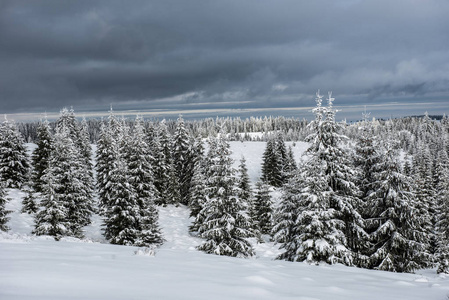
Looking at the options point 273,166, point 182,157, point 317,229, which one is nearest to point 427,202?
point 273,166

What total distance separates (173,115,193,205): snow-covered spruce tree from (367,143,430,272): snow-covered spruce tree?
112 ft

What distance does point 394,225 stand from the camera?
1848cm

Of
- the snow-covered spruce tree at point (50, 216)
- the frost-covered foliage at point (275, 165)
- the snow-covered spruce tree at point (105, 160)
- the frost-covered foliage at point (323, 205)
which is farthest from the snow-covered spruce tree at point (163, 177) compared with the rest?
the frost-covered foliage at point (323, 205)

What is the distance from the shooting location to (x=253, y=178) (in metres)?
67.6

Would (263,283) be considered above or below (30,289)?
below

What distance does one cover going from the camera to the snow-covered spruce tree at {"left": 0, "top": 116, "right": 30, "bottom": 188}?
3881 centimetres

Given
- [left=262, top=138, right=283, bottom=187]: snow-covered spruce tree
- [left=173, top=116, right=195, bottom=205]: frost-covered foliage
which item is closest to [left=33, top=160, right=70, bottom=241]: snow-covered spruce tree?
[left=173, top=116, right=195, bottom=205]: frost-covered foliage

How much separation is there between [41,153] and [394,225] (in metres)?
41.6

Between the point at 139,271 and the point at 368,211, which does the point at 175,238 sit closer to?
the point at 368,211

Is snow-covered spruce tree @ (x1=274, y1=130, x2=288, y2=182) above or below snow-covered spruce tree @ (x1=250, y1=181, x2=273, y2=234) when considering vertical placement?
above

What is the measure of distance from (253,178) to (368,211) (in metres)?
48.2

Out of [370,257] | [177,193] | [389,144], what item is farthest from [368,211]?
[177,193]

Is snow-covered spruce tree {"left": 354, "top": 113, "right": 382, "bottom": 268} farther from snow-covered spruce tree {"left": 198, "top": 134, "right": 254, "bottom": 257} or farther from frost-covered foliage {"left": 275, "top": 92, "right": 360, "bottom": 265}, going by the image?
snow-covered spruce tree {"left": 198, "top": 134, "right": 254, "bottom": 257}

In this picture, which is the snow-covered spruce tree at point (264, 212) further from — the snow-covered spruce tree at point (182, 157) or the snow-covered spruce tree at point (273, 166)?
the snow-covered spruce tree at point (273, 166)
